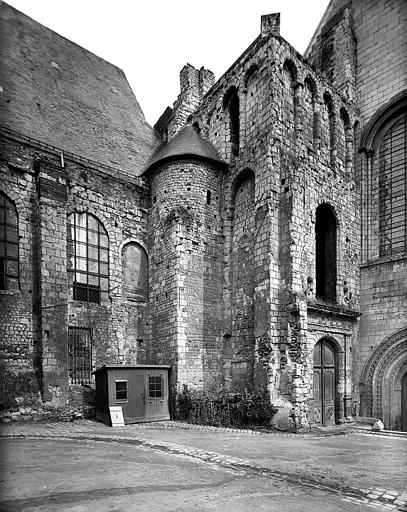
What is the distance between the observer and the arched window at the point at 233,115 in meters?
16.6

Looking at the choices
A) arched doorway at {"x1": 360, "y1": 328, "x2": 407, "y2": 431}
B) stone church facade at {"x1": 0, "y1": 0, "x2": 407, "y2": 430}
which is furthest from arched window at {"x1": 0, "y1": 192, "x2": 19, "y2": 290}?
arched doorway at {"x1": 360, "y1": 328, "x2": 407, "y2": 431}

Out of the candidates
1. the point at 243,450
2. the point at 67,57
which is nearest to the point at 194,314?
the point at 243,450

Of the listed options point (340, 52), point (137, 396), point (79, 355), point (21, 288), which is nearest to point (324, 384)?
point (137, 396)

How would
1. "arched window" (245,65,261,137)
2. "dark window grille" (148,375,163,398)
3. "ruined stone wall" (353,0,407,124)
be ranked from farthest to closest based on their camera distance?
"ruined stone wall" (353,0,407,124) → "arched window" (245,65,261,137) → "dark window grille" (148,375,163,398)

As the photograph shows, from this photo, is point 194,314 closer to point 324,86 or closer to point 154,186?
point 154,186

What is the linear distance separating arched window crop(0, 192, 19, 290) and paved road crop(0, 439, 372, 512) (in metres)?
5.90

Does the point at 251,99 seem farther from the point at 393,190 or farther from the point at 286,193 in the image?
the point at 393,190

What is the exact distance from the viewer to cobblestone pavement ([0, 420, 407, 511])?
6.00 m

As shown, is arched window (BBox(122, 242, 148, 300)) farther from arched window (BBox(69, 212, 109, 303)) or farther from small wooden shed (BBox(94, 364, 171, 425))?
small wooden shed (BBox(94, 364, 171, 425))

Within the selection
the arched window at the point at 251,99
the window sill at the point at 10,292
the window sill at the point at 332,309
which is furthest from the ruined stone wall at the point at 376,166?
the window sill at the point at 10,292

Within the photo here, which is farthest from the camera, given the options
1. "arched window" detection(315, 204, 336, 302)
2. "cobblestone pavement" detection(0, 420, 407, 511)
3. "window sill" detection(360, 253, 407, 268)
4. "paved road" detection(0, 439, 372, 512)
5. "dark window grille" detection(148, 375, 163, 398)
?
"arched window" detection(315, 204, 336, 302)

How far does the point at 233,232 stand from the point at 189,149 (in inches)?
131

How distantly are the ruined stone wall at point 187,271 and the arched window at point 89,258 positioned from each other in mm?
1826

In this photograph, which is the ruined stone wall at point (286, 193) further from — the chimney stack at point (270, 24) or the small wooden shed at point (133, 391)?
the small wooden shed at point (133, 391)
